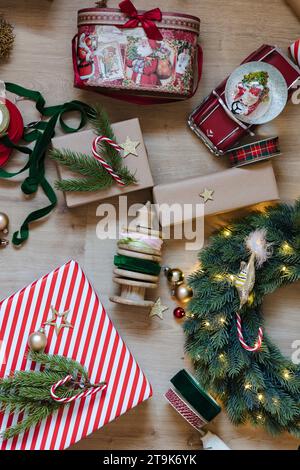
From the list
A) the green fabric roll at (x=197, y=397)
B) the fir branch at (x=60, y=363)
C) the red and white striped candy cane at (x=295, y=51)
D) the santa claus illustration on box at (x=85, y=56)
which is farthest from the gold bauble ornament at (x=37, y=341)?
the red and white striped candy cane at (x=295, y=51)

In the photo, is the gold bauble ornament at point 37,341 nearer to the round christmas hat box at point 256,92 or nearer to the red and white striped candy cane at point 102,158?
the red and white striped candy cane at point 102,158

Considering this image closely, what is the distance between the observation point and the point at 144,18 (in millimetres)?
1627

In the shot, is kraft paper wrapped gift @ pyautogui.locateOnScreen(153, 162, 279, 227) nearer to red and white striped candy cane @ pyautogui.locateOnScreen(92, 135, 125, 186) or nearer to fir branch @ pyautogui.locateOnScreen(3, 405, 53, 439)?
red and white striped candy cane @ pyautogui.locateOnScreen(92, 135, 125, 186)

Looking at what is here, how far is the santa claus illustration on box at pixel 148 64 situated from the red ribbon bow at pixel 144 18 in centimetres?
3

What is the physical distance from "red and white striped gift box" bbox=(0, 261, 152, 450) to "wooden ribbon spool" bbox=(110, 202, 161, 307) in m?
0.09

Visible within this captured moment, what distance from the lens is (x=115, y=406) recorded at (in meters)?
1.67

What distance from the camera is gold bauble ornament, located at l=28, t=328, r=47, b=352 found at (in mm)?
1610

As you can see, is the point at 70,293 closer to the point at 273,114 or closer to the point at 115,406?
the point at 115,406

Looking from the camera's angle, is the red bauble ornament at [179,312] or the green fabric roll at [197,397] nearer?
the green fabric roll at [197,397]

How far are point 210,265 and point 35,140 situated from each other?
26.9 inches

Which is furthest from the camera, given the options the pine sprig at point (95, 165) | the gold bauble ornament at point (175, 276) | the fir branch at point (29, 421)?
the gold bauble ornament at point (175, 276)

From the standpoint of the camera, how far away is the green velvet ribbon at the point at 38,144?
1.74m

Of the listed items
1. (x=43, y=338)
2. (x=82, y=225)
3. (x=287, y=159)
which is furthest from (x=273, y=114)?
(x=43, y=338)
